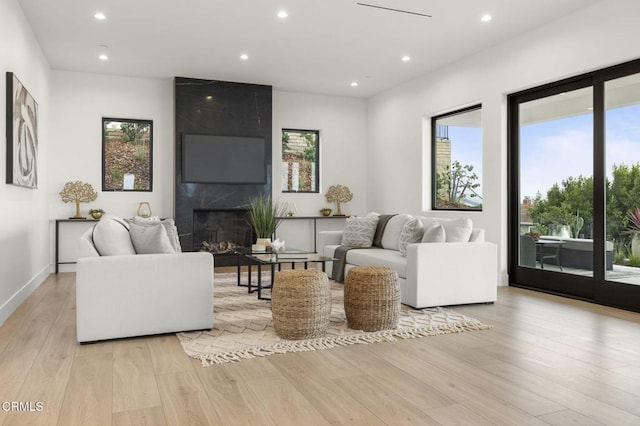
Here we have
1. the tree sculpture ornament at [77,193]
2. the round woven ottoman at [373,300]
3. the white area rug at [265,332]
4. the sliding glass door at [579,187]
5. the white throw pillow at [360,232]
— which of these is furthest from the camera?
the tree sculpture ornament at [77,193]

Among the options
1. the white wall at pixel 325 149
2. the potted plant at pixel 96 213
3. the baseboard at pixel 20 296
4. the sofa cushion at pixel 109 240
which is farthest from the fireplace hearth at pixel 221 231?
the sofa cushion at pixel 109 240

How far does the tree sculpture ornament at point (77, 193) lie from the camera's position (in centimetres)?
673

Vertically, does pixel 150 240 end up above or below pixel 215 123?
below

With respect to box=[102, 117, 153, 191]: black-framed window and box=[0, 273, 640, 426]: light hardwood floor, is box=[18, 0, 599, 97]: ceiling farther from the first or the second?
box=[0, 273, 640, 426]: light hardwood floor

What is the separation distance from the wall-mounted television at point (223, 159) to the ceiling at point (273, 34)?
3.16ft

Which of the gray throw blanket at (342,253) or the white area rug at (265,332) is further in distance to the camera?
the gray throw blanket at (342,253)

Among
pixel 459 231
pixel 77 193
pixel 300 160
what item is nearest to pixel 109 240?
pixel 459 231

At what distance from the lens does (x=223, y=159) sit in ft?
24.1

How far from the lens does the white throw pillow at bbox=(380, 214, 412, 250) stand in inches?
214

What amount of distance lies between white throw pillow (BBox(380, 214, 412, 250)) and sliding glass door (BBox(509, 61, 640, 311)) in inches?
52.6

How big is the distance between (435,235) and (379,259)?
66cm

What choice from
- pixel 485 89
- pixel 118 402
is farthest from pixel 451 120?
pixel 118 402

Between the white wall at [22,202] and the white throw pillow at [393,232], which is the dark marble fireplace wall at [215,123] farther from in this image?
the white throw pillow at [393,232]

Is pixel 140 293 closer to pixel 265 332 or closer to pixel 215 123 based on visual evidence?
pixel 265 332
